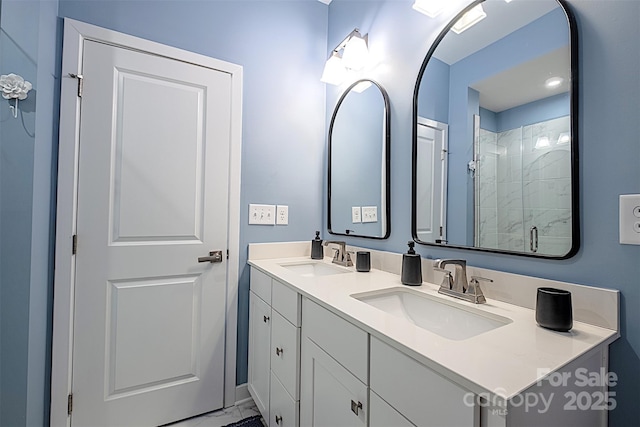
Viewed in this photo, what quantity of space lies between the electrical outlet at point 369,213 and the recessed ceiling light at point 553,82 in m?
0.91

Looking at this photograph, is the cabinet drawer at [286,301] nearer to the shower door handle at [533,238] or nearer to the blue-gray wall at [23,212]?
the shower door handle at [533,238]

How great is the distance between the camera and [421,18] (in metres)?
1.38

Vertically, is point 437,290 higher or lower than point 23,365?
higher

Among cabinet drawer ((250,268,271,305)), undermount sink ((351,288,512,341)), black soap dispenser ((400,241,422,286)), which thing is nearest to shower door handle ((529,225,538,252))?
undermount sink ((351,288,512,341))

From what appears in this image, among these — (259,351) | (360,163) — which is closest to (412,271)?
(360,163)

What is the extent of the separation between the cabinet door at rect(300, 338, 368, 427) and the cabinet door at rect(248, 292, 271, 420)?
0.38 metres

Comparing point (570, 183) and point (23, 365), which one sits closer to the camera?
point (570, 183)

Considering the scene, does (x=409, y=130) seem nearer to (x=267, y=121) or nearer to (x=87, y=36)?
(x=267, y=121)

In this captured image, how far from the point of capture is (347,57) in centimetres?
176

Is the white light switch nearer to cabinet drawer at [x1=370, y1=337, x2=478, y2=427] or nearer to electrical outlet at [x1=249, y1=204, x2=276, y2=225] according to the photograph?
cabinet drawer at [x1=370, y1=337, x2=478, y2=427]

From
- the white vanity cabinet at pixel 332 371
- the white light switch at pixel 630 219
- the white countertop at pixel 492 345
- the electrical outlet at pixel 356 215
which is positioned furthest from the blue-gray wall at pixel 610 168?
the electrical outlet at pixel 356 215

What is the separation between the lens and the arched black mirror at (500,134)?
34.9 inches

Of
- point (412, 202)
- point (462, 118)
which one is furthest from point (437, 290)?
point (462, 118)

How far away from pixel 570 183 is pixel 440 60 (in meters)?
0.76
